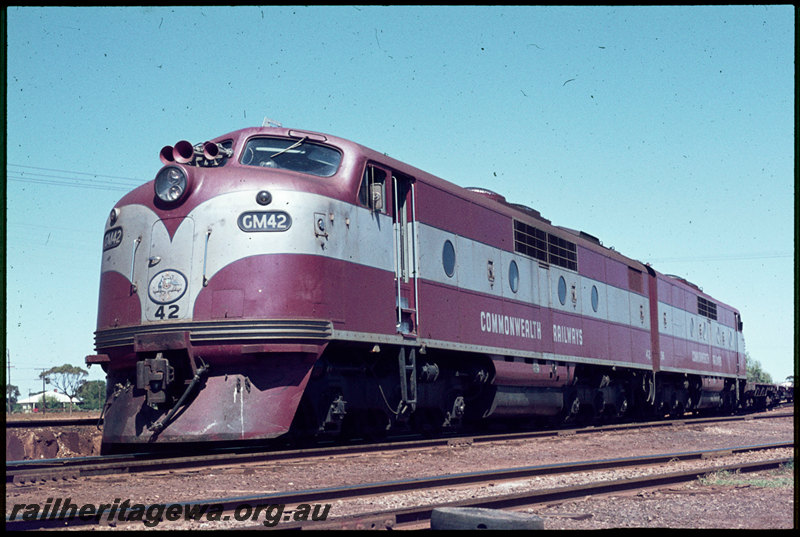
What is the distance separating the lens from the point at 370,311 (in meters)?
11.2

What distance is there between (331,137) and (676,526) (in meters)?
7.26

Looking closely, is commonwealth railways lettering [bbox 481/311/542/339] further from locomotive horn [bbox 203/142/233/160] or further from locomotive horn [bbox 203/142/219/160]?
locomotive horn [bbox 203/142/219/160]

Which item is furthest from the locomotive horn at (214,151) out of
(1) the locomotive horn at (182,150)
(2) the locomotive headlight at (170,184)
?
(2) the locomotive headlight at (170,184)

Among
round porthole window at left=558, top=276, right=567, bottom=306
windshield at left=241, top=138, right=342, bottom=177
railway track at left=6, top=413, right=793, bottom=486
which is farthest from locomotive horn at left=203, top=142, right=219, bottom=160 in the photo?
round porthole window at left=558, top=276, right=567, bottom=306

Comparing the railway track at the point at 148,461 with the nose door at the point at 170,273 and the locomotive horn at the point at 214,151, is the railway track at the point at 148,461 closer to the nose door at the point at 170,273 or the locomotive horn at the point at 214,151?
the nose door at the point at 170,273

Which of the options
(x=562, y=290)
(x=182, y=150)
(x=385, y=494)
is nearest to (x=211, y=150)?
(x=182, y=150)

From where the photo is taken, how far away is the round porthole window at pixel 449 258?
13.2m

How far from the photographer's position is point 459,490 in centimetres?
795

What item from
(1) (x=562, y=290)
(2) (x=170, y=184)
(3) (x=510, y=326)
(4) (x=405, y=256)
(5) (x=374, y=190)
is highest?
(5) (x=374, y=190)

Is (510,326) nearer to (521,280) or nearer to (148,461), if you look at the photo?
(521,280)

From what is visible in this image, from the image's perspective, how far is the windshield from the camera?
1118 centimetres

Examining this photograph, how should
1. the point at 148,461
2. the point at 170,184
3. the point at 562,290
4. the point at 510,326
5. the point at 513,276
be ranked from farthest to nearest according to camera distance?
the point at 562,290 → the point at 513,276 → the point at 510,326 → the point at 170,184 → the point at 148,461

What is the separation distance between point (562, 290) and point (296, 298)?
30.4 ft

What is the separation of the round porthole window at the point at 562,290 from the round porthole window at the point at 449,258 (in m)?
5.08
